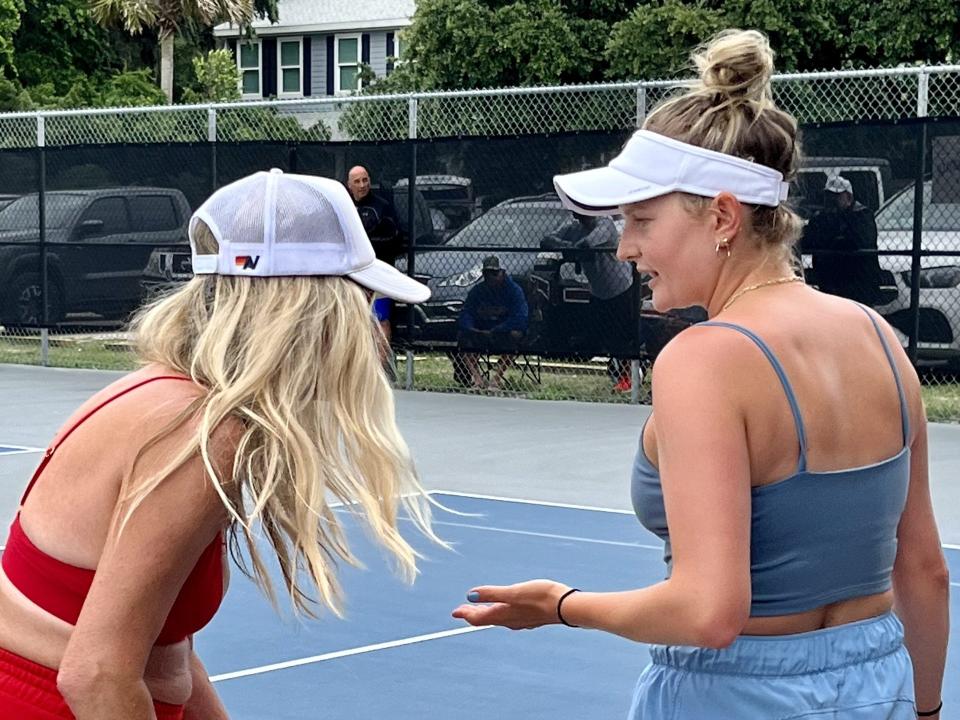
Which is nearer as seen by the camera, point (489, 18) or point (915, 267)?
point (915, 267)

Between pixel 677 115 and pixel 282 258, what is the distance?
0.64 metres

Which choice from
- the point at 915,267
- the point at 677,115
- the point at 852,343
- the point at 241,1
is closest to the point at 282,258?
the point at 677,115

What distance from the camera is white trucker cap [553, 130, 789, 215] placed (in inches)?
93.7

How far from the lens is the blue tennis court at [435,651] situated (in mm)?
5352

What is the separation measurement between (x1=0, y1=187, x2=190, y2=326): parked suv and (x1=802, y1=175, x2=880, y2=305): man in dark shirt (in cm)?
619

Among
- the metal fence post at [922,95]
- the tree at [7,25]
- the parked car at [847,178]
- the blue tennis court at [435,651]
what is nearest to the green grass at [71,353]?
the parked car at [847,178]

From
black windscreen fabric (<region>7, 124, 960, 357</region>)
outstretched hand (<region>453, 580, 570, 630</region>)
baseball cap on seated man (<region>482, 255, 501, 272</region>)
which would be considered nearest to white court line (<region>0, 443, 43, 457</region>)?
black windscreen fabric (<region>7, 124, 960, 357</region>)

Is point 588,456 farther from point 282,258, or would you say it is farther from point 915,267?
point 282,258

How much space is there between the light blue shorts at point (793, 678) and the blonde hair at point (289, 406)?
481mm

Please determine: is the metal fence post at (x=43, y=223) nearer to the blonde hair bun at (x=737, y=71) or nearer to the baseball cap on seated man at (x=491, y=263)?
the baseball cap on seated man at (x=491, y=263)

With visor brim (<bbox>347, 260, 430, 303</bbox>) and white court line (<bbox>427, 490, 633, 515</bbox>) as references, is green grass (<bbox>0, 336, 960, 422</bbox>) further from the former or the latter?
visor brim (<bbox>347, 260, 430, 303</bbox>)

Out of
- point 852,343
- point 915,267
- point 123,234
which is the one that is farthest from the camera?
point 123,234

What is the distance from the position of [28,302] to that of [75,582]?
1466 cm

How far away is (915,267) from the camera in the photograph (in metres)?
11.7
